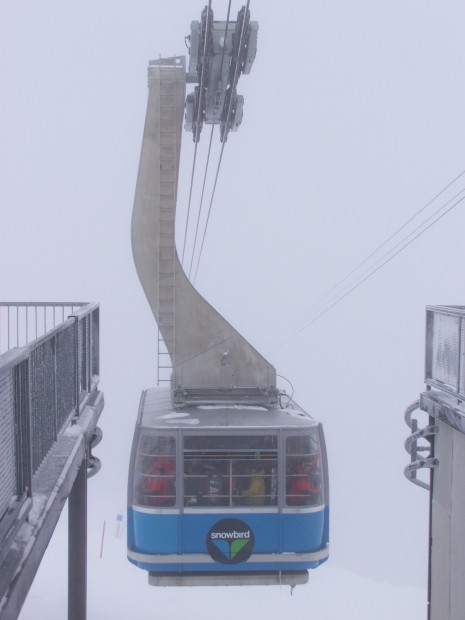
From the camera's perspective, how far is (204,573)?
7.41 m

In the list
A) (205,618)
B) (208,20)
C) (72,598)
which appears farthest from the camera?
(205,618)

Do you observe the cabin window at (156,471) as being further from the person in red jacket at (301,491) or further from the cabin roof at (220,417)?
the person in red jacket at (301,491)

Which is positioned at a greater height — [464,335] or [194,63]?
[194,63]

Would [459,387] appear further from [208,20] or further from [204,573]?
[208,20]

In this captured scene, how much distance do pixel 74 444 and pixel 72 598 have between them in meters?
3.53

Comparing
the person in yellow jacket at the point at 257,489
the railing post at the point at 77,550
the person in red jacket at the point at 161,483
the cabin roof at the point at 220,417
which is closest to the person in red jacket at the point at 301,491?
the person in yellow jacket at the point at 257,489

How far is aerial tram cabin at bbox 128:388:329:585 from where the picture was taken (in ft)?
23.9

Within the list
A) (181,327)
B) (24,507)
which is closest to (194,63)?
(181,327)

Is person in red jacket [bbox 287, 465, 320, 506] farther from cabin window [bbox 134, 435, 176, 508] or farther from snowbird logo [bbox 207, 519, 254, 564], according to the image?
cabin window [bbox 134, 435, 176, 508]

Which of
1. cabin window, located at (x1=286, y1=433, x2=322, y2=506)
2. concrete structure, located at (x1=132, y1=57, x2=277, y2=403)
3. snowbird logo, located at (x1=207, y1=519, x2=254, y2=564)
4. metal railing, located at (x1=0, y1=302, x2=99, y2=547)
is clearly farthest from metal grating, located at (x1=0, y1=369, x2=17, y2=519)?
concrete structure, located at (x1=132, y1=57, x2=277, y2=403)

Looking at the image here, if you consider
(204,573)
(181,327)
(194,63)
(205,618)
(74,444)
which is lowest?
(205,618)

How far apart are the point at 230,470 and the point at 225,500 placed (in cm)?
30

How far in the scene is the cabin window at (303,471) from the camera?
7.36 meters

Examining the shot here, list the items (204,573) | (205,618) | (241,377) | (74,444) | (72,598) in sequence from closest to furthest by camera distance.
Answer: (74,444), (204,573), (72,598), (241,377), (205,618)
